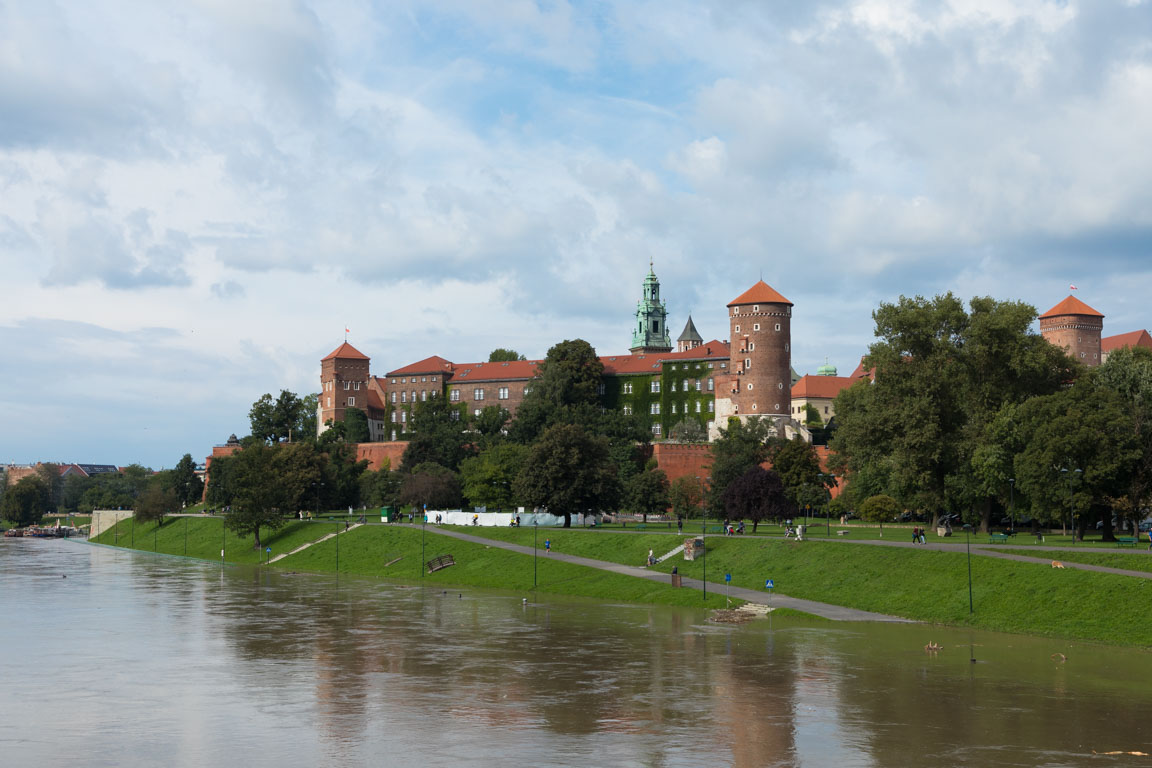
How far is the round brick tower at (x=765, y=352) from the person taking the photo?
11325 cm

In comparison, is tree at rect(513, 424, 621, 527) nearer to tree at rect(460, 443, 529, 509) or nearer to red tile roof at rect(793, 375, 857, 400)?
tree at rect(460, 443, 529, 509)

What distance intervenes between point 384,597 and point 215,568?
2778 centimetres

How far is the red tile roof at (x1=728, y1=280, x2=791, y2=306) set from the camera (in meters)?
113

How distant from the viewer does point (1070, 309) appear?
120 meters

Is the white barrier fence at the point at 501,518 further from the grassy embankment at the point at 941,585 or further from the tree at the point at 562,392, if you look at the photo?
the tree at the point at 562,392

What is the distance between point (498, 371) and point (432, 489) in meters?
46.2

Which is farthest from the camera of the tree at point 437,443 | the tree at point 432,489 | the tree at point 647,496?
the tree at point 437,443

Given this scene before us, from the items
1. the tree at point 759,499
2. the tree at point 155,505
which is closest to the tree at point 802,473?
the tree at point 759,499

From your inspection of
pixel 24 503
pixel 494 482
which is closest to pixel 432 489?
pixel 494 482

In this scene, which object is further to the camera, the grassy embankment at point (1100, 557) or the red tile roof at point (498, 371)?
the red tile roof at point (498, 371)

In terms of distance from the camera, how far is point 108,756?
24.6m

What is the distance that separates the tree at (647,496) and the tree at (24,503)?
101 metres

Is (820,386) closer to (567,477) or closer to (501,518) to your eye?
(501,518)

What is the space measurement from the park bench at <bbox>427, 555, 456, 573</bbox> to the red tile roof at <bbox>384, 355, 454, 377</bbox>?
73.8 meters
